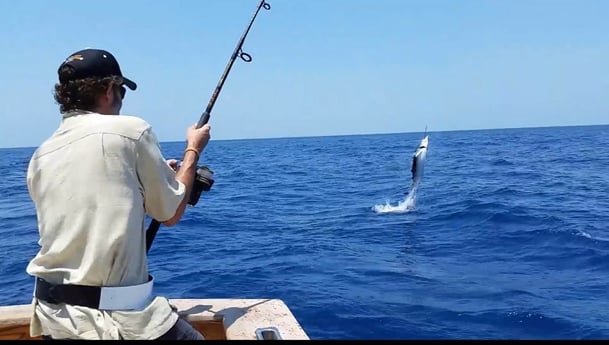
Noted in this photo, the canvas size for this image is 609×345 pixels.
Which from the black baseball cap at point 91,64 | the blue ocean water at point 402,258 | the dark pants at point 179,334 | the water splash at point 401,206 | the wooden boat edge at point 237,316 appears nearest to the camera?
the black baseball cap at point 91,64

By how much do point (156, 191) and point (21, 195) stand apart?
1793 centimetres

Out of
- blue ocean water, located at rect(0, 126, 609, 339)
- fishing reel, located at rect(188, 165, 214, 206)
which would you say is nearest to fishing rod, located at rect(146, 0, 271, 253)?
fishing reel, located at rect(188, 165, 214, 206)

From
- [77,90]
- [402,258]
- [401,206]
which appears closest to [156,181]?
[77,90]

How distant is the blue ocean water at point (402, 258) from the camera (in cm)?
581

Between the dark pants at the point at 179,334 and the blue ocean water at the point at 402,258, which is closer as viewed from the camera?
the dark pants at the point at 179,334

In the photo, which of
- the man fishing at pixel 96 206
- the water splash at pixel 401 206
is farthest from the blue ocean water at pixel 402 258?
the man fishing at pixel 96 206

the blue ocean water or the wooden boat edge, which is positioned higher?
the blue ocean water

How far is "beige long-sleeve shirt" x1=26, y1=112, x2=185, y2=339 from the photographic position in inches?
80.0

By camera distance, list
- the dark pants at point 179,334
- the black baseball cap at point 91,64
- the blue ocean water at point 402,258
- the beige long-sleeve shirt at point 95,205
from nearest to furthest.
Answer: the beige long-sleeve shirt at point 95,205 → the black baseball cap at point 91,64 → the dark pants at point 179,334 → the blue ocean water at point 402,258

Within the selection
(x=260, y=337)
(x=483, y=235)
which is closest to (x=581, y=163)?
(x=483, y=235)

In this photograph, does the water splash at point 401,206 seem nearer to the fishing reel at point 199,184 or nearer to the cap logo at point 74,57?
the fishing reel at point 199,184

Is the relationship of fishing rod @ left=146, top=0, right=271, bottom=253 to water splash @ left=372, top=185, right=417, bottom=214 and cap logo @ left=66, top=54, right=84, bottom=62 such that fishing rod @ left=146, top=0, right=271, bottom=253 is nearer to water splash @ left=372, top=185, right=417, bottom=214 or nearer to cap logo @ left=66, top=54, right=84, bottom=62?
cap logo @ left=66, top=54, right=84, bottom=62

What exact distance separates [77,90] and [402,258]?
689cm

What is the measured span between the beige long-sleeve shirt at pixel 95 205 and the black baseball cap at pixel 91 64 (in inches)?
6.5
